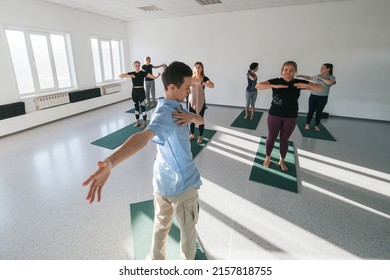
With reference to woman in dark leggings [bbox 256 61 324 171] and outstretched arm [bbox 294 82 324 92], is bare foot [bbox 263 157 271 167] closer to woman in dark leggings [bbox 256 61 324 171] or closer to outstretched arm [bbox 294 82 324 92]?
woman in dark leggings [bbox 256 61 324 171]

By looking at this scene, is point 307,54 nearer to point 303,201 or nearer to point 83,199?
point 303,201

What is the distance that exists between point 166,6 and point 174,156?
20.3ft

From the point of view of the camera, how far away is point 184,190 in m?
1.27

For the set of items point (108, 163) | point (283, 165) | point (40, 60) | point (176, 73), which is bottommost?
point (283, 165)

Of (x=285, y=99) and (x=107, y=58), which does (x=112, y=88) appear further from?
(x=285, y=99)

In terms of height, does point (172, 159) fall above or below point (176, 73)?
below

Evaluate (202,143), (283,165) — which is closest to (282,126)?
(283,165)

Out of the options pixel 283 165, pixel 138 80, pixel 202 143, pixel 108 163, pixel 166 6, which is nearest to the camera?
pixel 108 163

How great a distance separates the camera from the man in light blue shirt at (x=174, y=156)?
1.08 meters

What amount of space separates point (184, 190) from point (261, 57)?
256 inches

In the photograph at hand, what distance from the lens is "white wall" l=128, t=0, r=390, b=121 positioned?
18.1ft

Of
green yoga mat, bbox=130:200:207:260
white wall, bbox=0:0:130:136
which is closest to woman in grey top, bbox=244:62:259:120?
green yoga mat, bbox=130:200:207:260

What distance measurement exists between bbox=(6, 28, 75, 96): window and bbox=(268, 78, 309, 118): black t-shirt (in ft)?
18.8

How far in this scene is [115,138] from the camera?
14.9ft
